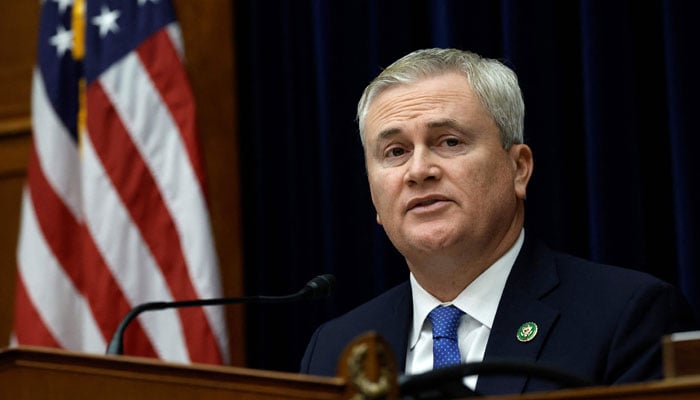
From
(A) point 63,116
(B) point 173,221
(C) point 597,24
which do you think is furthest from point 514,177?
(A) point 63,116

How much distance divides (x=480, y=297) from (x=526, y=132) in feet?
3.01

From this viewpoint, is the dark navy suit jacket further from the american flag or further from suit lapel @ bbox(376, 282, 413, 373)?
the american flag

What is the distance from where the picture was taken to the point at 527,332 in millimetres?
2387

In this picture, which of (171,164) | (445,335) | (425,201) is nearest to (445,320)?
(445,335)

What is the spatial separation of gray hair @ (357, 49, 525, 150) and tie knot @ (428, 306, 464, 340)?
1.41ft

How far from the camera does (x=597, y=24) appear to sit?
332 cm

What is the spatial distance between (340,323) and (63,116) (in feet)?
4.69

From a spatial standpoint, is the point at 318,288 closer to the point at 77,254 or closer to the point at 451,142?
the point at 451,142

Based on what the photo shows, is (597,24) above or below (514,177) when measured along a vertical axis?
above

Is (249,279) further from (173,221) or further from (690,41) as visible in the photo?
(690,41)

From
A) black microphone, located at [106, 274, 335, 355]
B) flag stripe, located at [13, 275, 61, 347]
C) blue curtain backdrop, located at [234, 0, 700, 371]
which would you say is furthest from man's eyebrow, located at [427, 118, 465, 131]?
flag stripe, located at [13, 275, 61, 347]

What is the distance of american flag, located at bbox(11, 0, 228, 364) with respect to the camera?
140 inches

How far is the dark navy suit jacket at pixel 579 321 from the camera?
225 centimetres

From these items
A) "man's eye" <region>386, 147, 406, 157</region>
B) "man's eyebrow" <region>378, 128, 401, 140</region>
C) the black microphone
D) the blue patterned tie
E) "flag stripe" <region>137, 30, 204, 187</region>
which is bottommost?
the blue patterned tie
